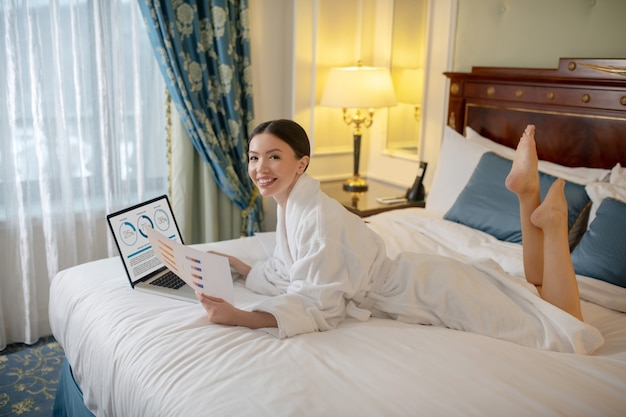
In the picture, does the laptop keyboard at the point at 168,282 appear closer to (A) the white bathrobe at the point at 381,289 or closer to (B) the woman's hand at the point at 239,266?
(B) the woman's hand at the point at 239,266

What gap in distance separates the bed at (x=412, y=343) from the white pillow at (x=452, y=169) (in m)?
0.09

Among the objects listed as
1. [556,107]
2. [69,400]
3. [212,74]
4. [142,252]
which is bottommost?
[69,400]

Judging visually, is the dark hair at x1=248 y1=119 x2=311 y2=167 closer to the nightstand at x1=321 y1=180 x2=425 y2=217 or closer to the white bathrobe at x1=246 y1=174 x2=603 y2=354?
the white bathrobe at x1=246 y1=174 x2=603 y2=354

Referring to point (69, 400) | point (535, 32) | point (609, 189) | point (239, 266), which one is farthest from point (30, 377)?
point (535, 32)

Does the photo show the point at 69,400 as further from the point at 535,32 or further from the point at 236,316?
the point at 535,32

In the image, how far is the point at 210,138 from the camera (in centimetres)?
350

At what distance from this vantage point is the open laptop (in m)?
2.13

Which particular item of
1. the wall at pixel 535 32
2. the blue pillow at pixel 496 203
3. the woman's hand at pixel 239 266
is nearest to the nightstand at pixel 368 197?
the blue pillow at pixel 496 203

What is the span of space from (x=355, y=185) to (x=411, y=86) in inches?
28.1

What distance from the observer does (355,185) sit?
3.81 m

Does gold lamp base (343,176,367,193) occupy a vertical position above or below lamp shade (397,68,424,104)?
below

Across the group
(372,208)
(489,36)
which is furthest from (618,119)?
(372,208)

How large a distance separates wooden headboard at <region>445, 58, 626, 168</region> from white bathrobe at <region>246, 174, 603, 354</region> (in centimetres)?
103

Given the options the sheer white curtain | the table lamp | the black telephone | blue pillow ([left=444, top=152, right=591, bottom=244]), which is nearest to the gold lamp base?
the table lamp
